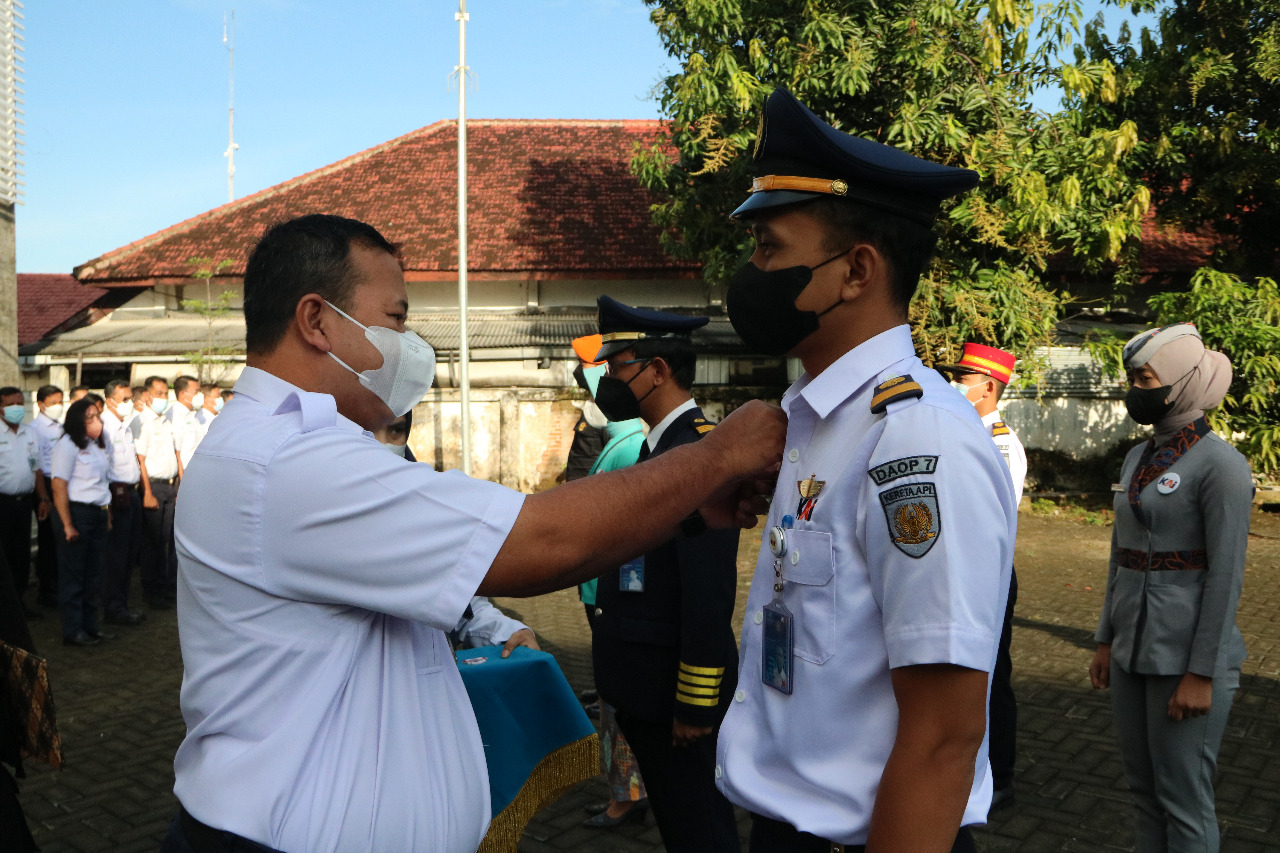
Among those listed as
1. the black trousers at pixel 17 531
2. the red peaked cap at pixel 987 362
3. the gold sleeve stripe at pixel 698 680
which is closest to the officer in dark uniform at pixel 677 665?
the gold sleeve stripe at pixel 698 680

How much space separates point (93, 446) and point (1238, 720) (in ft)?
30.1

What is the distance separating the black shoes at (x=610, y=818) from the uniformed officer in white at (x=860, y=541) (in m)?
2.96

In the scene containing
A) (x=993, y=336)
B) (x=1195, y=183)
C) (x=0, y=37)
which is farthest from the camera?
(x=1195, y=183)

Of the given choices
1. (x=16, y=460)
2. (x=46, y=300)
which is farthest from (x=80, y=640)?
(x=46, y=300)

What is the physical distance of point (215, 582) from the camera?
1584 mm

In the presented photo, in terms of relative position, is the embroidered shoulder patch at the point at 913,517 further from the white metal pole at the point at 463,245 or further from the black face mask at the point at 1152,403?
the white metal pole at the point at 463,245

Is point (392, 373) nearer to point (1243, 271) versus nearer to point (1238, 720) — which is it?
point (1238, 720)

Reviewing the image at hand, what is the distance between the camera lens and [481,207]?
19250mm

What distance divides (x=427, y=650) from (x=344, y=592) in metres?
0.28

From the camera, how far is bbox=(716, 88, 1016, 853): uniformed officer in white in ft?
4.52

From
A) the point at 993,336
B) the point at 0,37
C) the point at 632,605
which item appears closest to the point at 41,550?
the point at 0,37

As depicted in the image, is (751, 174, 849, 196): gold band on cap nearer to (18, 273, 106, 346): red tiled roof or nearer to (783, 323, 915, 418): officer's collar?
(783, 323, 915, 418): officer's collar

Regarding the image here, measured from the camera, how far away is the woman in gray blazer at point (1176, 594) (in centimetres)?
303

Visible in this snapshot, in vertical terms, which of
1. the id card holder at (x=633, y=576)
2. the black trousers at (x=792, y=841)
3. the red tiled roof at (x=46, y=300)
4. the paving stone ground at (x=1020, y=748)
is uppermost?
the red tiled roof at (x=46, y=300)
